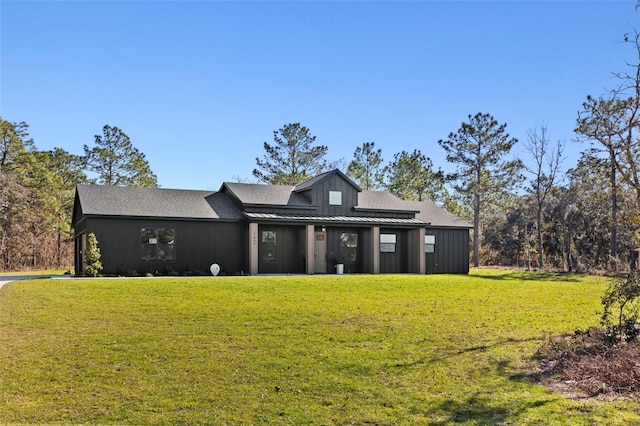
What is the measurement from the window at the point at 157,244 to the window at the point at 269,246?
12.5 feet

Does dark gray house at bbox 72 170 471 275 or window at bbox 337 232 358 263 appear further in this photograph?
window at bbox 337 232 358 263

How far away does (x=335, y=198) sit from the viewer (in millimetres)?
23141

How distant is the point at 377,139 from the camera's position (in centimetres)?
4275

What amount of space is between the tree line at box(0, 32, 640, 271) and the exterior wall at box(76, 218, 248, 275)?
1468 centimetres

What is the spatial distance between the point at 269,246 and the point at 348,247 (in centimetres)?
380

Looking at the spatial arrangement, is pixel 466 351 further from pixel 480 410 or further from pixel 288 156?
pixel 288 156

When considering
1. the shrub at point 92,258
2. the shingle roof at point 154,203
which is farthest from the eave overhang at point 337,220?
the shrub at point 92,258

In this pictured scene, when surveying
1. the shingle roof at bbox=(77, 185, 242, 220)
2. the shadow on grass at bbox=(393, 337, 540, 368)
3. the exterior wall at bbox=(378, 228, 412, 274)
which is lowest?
the shadow on grass at bbox=(393, 337, 540, 368)

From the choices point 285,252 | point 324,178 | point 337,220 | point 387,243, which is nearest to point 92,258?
point 285,252

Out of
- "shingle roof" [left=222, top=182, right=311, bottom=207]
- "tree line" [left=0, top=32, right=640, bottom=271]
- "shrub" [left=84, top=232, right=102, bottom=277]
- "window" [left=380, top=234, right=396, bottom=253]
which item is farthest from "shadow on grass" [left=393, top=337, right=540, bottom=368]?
"tree line" [left=0, top=32, right=640, bottom=271]

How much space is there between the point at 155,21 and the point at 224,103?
9.75 metres

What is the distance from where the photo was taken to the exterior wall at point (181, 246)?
63.1 feet

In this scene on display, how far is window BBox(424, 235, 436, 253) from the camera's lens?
24734 mm

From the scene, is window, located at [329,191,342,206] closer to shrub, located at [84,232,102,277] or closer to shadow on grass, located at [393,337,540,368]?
shrub, located at [84,232,102,277]
